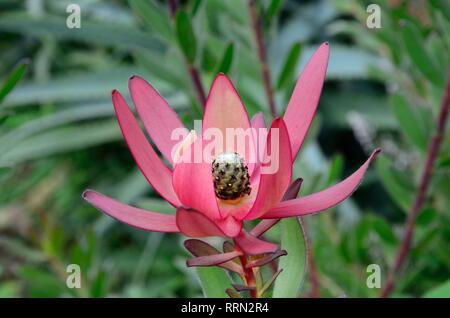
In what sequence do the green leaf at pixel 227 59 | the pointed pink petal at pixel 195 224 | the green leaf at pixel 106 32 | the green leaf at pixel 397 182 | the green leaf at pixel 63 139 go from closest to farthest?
the pointed pink petal at pixel 195 224
the green leaf at pixel 227 59
the green leaf at pixel 397 182
the green leaf at pixel 106 32
the green leaf at pixel 63 139

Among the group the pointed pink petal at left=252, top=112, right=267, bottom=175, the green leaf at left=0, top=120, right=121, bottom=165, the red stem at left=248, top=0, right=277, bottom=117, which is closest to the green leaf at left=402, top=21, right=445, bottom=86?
the red stem at left=248, top=0, right=277, bottom=117

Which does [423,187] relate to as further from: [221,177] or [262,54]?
[221,177]

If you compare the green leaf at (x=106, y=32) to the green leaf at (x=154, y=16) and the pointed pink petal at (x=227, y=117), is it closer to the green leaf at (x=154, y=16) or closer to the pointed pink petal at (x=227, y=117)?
the green leaf at (x=154, y=16)

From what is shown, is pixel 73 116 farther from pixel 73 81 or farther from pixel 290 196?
pixel 290 196

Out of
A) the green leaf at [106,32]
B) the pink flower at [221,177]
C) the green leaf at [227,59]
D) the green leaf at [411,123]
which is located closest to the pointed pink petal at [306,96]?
the pink flower at [221,177]

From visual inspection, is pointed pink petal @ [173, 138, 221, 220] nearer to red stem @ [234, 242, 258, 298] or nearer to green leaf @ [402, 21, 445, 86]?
red stem @ [234, 242, 258, 298]

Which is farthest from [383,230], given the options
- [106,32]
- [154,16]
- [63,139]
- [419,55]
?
[63,139]
